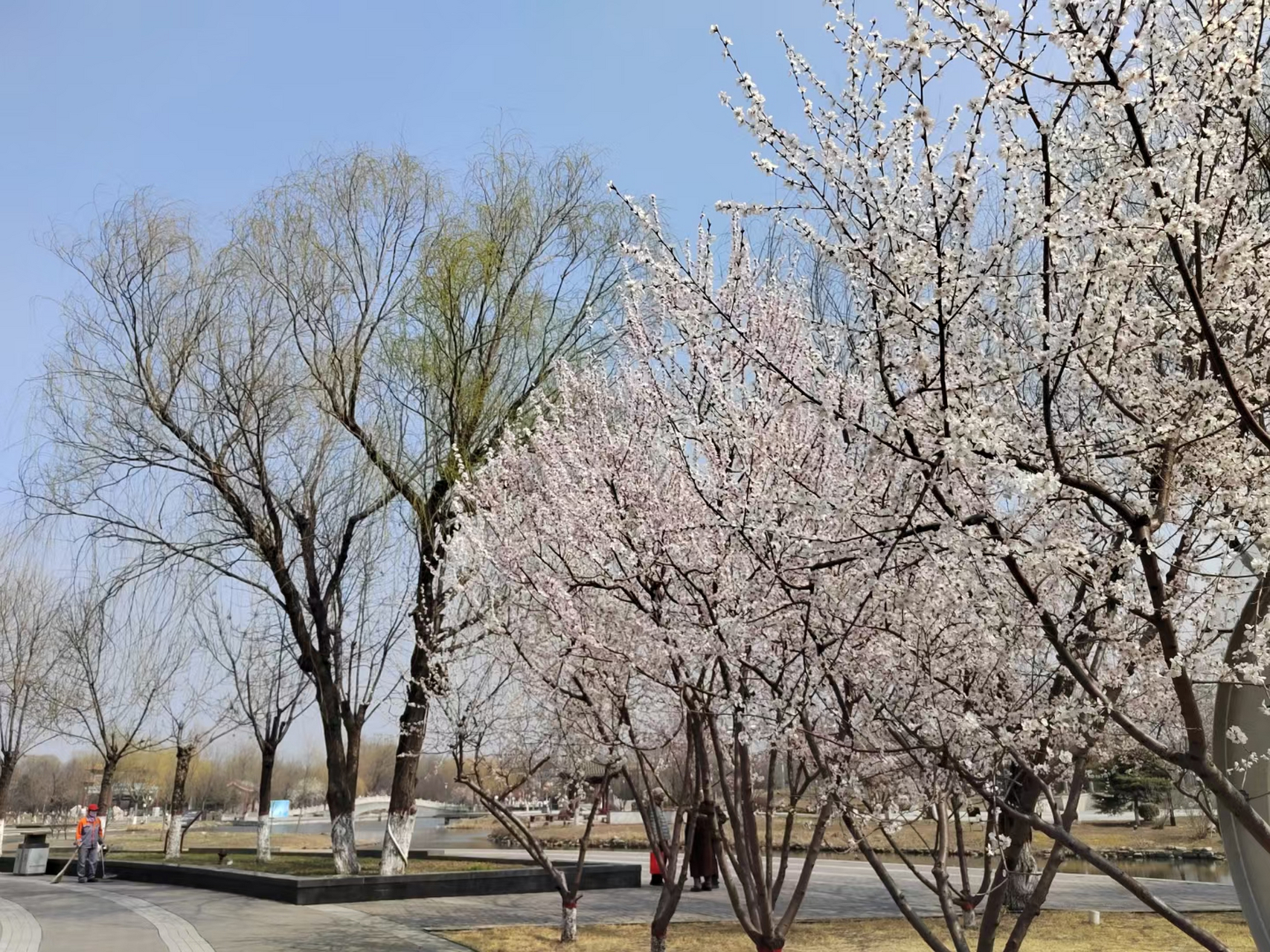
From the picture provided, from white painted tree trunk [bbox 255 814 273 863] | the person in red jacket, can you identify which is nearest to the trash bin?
the person in red jacket

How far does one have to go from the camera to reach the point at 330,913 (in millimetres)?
11367

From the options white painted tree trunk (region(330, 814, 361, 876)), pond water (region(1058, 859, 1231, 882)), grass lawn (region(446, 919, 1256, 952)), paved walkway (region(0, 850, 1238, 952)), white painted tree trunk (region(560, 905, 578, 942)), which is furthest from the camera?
pond water (region(1058, 859, 1231, 882))

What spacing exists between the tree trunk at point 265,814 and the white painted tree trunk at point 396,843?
14.8 ft

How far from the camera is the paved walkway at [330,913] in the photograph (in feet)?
31.0

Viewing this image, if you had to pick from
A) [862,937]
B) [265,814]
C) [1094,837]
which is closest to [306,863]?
[265,814]

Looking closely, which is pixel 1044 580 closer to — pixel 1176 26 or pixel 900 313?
pixel 900 313

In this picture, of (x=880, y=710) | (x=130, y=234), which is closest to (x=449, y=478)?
(x=130, y=234)

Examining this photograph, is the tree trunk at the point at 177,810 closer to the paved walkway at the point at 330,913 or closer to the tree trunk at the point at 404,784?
the paved walkway at the point at 330,913

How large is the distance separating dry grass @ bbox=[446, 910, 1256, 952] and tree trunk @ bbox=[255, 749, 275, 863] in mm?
8592

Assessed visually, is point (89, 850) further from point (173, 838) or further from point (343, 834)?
point (343, 834)

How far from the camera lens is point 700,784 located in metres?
7.06

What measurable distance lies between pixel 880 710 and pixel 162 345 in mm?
12344

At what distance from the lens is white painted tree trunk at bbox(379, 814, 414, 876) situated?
1348 cm

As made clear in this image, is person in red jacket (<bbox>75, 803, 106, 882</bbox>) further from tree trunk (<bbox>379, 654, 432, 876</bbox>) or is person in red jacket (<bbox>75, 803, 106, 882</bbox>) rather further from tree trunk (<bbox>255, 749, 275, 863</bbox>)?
tree trunk (<bbox>379, 654, 432, 876</bbox>)
